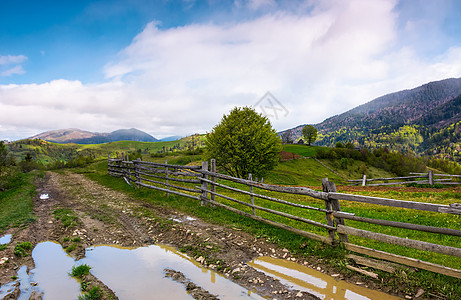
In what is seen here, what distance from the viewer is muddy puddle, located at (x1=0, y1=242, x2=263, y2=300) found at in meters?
4.68

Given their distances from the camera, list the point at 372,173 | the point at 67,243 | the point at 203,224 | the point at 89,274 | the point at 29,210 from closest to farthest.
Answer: the point at 89,274 < the point at 67,243 < the point at 203,224 < the point at 29,210 < the point at 372,173

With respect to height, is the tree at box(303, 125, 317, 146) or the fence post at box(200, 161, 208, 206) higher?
the tree at box(303, 125, 317, 146)

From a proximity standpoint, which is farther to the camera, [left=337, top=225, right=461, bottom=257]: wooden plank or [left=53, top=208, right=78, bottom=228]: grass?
[left=53, top=208, right=78, bottom=228]: grass

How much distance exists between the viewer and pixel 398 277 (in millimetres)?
4883

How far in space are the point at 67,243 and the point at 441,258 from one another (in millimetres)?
10427

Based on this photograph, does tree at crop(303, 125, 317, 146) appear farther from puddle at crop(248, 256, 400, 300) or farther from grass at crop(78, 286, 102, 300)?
grass at crop(78, 286, 102, 300)

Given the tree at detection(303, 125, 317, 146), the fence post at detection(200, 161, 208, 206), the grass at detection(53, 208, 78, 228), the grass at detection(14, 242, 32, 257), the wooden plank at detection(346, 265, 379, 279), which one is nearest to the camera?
the wooden plank at detection(346, 265, 379, 279)

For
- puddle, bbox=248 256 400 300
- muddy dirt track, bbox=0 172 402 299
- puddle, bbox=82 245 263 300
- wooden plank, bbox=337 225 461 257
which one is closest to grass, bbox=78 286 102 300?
muddy dirt track, bbox=0 172 402 299

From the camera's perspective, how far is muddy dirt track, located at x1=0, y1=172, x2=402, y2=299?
17.1 feet

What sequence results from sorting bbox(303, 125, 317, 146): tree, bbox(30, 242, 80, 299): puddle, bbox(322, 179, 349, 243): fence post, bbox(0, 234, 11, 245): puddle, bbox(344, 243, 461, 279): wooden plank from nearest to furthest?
bbox(344, 243, 461, 279): wooden plank, bbox(30, 242, 80, 299): puddle, bbox(322, 179, 349, 243): fence post, bbox(0, 234, 11, 245): puddle, bbox(303, 125, 317, 146): tree

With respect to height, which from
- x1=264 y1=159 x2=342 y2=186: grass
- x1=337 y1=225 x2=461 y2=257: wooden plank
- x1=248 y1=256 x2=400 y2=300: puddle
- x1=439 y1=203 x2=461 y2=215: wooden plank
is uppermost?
x1=439 y1=203 x2=461 y2=215: wooden plank

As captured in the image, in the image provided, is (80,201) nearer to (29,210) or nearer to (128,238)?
(29,210)

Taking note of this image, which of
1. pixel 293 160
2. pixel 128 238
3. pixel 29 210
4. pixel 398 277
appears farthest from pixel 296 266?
pixel 293 160

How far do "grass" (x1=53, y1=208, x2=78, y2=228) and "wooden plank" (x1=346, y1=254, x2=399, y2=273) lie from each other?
9.47 m
